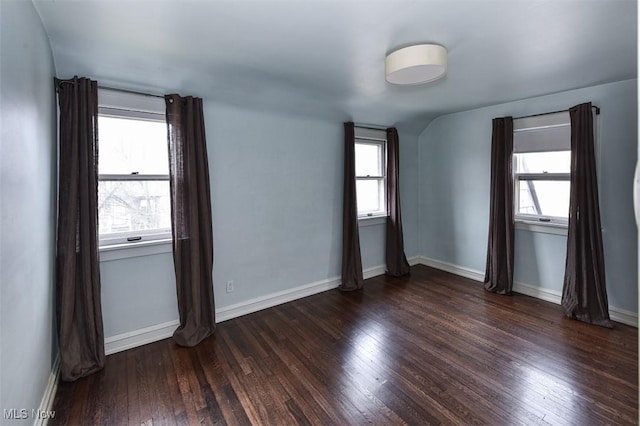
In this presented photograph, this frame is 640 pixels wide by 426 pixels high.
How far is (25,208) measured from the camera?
1.53 meters

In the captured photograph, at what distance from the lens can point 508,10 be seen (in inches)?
64.8

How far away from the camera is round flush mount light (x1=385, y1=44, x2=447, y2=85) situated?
1.96m

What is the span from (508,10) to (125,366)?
3474 millimetres

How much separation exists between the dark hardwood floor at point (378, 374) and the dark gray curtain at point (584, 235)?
0.60 ft

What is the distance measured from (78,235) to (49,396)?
104 centimetres

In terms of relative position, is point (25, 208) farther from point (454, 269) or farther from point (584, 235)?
point (454, 269)

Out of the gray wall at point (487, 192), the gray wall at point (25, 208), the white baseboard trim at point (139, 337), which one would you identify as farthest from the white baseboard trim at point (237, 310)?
the gray wall at point (487, 192)

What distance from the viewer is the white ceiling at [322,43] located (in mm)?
1613

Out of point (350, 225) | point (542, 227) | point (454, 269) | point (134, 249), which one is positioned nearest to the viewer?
point (134, 249)

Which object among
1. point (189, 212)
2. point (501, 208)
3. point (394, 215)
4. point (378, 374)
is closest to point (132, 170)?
point (189, 212)

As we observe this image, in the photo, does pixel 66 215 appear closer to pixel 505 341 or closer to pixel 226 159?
pixel 226 159

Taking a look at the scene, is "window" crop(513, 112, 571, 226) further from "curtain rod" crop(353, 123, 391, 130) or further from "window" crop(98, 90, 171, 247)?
"window" crop(98, 90, 171, 247)

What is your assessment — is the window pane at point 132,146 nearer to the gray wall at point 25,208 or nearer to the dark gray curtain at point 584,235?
the gray wall at point 25,208

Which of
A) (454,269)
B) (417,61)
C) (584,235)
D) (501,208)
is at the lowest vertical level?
(454,269)
